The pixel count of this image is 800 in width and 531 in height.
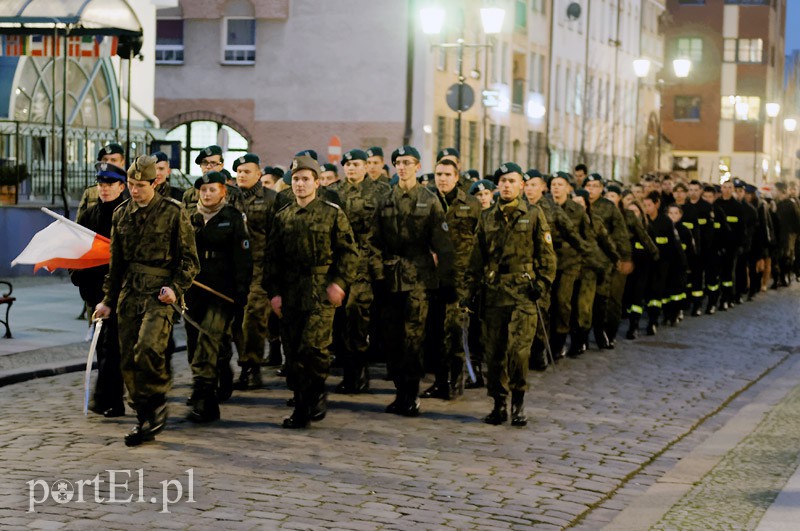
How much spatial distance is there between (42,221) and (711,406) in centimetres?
1393

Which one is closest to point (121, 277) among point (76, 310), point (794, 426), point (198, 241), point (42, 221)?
point (198, 241)

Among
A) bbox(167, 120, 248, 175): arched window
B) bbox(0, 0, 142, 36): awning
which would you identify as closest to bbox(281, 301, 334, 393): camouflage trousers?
bbox(0, 0, 142, 36): awning

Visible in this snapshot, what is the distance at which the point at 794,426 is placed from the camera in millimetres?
12281

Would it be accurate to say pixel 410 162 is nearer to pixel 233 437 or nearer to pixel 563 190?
pixel 233 437

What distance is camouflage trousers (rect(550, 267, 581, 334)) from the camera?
1675cm

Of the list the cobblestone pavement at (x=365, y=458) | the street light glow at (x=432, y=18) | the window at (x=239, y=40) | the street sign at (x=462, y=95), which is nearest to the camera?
the cobblestone pavement at (x=365, y=458)

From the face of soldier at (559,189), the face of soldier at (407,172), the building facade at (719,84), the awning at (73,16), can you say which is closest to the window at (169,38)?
the awning at (73,16)

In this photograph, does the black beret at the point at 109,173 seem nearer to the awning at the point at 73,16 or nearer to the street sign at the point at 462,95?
the awning at the point at 73,16

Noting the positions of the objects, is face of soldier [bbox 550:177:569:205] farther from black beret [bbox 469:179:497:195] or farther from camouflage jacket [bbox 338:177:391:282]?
camouflage jacket [bbox 338:177:391:282]

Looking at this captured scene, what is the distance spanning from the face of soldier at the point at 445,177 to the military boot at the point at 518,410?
248 cm

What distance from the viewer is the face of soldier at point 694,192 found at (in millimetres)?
24203

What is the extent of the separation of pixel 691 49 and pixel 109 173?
8294 cm

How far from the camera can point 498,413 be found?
38.8ft

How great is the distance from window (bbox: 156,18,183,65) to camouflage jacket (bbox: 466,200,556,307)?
35.7 meters
